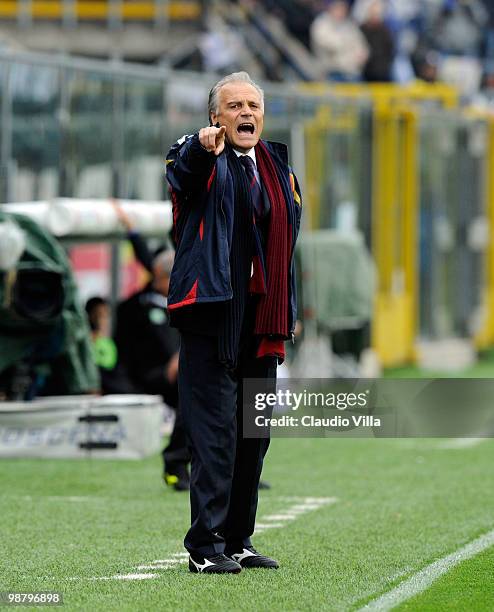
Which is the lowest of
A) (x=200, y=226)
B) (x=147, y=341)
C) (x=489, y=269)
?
(x=147, y=341)

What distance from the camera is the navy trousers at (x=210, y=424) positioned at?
6.66 metres

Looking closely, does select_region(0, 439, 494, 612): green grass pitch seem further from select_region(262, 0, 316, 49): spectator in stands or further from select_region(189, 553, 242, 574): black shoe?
select_region(262, 0, 316, 49): spectator in stands

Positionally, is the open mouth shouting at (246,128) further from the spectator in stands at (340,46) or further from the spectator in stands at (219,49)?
the spectator in stands at (340,46)

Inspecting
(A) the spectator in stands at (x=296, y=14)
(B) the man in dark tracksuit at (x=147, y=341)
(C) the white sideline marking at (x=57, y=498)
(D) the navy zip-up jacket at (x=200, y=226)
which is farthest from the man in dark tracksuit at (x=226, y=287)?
(A) the spectator in stands at (x=296, y=14)

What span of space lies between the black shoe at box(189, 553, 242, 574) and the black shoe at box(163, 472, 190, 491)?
3.32 metres

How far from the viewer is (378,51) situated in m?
26.4

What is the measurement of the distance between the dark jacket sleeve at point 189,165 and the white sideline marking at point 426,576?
1637 mm

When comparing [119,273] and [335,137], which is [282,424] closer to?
Answer: [119,273]

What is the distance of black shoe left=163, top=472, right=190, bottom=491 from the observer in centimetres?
1012

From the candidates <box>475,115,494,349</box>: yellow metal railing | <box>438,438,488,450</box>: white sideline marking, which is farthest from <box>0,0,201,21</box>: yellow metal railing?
<box>438,438,488,450</box>: white sideline marking

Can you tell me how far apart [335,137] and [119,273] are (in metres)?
3.90

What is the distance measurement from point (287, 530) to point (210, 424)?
6.30ft

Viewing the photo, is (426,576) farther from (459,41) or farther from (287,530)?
(459,41)

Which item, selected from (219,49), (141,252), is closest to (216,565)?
(141,252)
